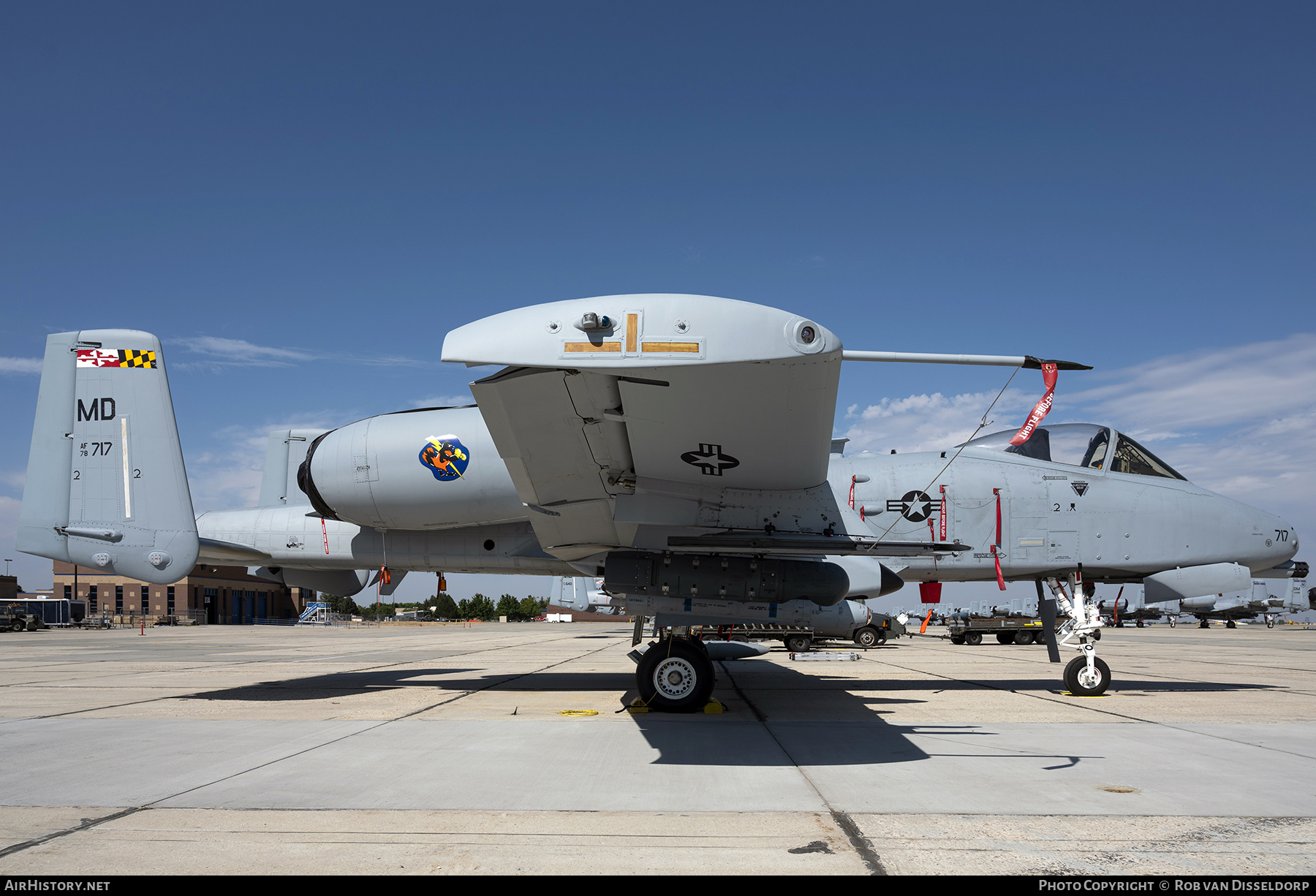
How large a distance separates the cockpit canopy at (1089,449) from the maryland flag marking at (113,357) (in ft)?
34.4

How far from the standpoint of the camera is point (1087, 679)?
9.40m

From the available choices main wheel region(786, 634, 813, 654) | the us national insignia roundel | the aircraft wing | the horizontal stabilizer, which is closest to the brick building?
main wheel region(786, 634, 813, 654)

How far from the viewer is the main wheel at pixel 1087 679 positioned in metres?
9.40

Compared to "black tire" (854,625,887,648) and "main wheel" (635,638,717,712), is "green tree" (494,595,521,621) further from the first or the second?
"main wheel" (635,638,717,712)

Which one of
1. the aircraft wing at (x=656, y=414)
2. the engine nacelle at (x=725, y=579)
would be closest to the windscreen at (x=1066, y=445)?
the engine nacelle at (x=725, y=579)

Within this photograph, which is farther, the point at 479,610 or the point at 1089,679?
the point at 479,610

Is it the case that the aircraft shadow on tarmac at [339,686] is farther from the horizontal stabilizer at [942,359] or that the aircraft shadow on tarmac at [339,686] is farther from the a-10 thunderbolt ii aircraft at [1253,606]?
the a-10 thunderbolt ii aircraft at [1253,606]

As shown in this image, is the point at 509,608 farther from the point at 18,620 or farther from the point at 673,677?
the point at 673,677

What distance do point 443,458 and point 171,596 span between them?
246ft

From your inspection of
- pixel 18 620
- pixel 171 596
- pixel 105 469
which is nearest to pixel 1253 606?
pixel 105 469

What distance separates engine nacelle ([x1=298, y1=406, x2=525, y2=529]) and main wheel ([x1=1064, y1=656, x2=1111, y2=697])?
22.8 ft
